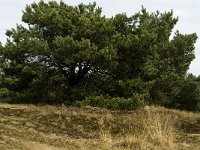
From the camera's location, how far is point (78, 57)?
62.1 ft

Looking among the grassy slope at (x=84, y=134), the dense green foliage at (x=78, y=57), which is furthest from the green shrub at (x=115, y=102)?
the grassy slope at (x=84, y=134)

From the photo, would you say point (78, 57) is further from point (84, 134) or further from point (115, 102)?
point (84, 134)

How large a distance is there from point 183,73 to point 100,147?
870 inches

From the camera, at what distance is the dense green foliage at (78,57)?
19188 millimetres

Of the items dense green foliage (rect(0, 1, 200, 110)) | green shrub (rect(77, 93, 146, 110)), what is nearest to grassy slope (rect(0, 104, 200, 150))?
A: green shrub (rect(77, 93, 146, 110))

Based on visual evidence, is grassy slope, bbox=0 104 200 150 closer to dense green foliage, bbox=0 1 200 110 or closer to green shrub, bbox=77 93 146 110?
green shrub, bbox=77 93 146 110

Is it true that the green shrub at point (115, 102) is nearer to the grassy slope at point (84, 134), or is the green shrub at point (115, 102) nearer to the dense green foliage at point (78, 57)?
the dense green foliage at point (78, 57)

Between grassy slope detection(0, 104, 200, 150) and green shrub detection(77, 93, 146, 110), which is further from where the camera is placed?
green shrub detection(77, 93, 146, 110)

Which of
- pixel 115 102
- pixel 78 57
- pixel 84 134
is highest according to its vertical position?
pixel 78 57

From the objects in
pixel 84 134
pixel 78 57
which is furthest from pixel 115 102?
pixel 84 134

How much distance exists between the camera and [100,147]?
29.8ft

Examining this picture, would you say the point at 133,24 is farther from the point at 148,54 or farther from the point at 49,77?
the point at 49,77

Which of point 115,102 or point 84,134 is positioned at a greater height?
point 115,102

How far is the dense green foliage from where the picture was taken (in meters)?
19.2
